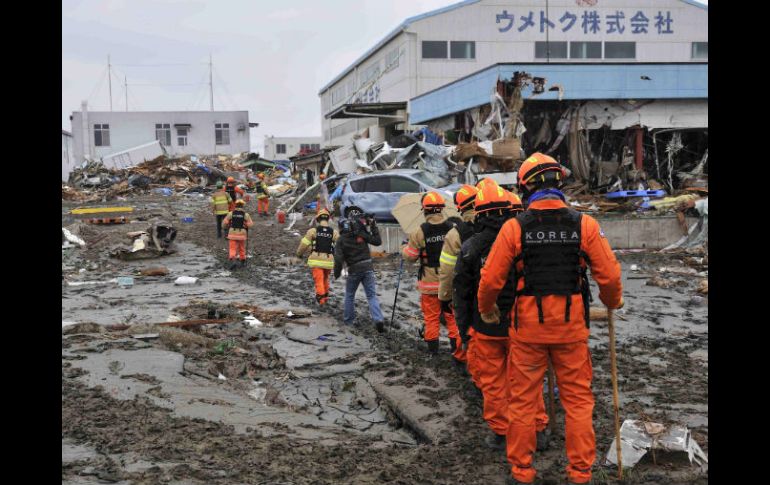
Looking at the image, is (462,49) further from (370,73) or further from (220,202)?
(220,202)

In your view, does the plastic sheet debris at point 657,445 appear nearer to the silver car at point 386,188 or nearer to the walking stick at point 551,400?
the walking stick at point 551,400

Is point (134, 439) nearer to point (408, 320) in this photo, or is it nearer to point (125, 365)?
point (125, 365)

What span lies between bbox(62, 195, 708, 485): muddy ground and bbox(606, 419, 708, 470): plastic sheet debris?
0.08 m

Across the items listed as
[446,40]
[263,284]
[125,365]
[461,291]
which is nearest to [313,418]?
[461,291]

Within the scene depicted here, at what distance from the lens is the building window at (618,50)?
3653cm

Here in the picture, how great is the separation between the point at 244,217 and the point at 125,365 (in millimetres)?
7397

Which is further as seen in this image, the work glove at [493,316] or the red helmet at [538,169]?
the work glove at [493,316]

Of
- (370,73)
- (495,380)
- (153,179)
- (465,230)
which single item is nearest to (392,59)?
(370,73)

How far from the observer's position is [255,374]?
6945 mm

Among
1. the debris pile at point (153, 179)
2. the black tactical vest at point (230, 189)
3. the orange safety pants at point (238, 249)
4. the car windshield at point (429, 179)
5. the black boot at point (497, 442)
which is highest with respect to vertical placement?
the debris pile at point (153, 179)

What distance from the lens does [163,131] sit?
188ft

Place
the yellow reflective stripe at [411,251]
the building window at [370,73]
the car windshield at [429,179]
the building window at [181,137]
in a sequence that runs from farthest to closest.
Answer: the building window at [181,137], the building window at [370,73], the car windshield at [429,179], the yellow reflective stripe at [411,251]

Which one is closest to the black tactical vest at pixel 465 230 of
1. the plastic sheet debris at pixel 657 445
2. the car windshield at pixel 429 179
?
the plastic sheet debris at pixel 657 445

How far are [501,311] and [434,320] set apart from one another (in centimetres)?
241
